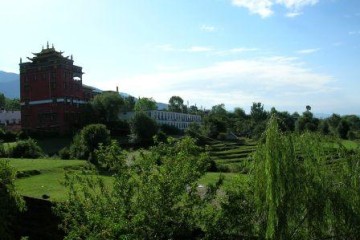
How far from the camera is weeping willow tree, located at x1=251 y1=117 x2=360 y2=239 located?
431 inches

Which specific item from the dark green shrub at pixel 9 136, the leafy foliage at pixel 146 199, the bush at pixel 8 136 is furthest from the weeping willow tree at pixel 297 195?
the dark green shrub at pixel 9 136

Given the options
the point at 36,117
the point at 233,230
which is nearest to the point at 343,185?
the point at 233,230

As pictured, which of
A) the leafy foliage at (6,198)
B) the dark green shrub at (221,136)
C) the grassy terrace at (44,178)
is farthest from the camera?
the dark green shrub at (221,136)

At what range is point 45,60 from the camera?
8475cm

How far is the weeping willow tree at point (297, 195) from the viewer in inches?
431

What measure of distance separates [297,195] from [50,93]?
256 feet

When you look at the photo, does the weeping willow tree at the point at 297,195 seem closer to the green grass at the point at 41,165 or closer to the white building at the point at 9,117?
the green grass at the point at 41,165

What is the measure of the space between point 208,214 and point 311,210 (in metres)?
2.70

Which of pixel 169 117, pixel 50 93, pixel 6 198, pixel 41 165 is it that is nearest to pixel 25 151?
pixel 41 165

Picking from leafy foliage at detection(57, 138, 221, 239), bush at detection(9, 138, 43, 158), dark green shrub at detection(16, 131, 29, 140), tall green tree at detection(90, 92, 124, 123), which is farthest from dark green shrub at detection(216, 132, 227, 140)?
leafy foliage at detection(57, 138, 221, 239)

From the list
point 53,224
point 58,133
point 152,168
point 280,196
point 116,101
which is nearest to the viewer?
point 280,196

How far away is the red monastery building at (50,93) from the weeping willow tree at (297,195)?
74129mm

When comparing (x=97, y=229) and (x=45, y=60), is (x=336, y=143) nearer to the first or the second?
(x=97, y=229)

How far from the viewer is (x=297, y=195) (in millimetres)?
11172
